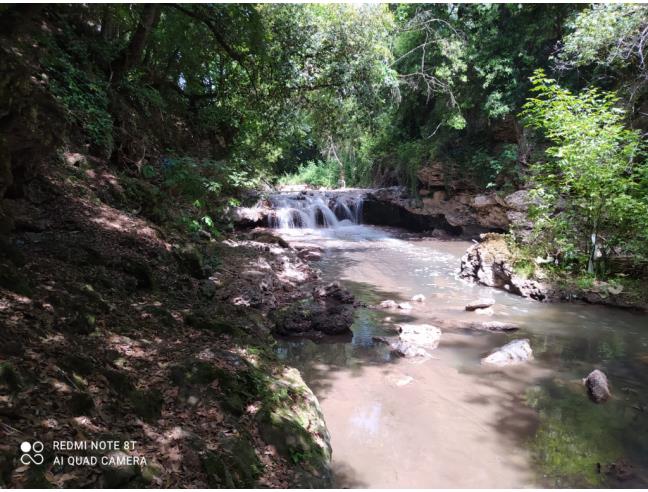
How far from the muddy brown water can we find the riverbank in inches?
24.0

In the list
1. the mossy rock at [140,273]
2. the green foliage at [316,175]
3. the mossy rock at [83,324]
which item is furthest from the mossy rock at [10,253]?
the green foliage at [316,175]

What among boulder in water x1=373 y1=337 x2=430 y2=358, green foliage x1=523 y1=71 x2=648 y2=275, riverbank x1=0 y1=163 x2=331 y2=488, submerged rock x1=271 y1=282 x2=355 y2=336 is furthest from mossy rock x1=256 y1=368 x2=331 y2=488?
green foliage x1=523 y1=71 x2=648 y2=275

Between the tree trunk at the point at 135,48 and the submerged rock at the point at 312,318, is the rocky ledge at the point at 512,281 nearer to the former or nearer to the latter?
the submerged rock at the point at 312,318

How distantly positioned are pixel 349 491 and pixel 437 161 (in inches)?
666

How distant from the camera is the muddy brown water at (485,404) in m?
3.34

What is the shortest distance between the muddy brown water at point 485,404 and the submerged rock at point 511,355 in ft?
0.42

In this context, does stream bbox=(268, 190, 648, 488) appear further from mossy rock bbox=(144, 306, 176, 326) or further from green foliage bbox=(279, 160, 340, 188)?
green foliage bbox=(279, 160, 340, 188)

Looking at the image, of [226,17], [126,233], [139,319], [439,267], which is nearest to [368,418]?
[139,319]

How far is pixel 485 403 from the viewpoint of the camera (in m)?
4.36

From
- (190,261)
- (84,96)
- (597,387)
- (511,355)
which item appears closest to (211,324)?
(190,261)

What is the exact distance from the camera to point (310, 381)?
4746mm

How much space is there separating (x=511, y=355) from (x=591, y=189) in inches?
192

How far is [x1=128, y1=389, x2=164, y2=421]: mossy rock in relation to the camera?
2748 millimetres

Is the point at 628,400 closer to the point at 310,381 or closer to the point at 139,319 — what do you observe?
the point at 310,381
